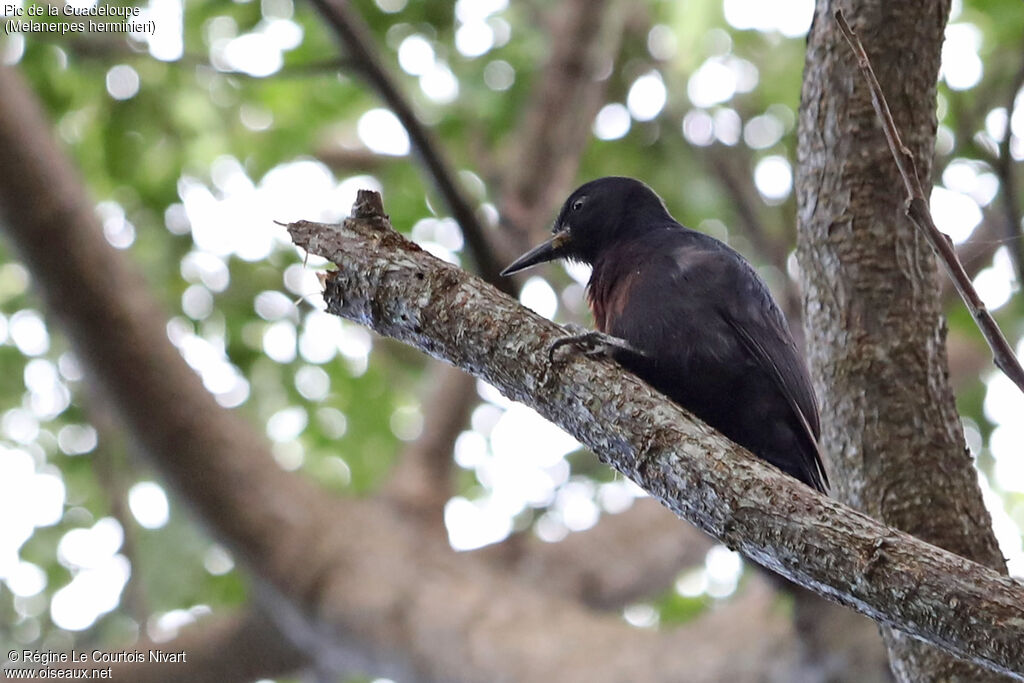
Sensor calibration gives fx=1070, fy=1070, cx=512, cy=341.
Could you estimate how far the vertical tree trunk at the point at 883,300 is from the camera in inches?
106

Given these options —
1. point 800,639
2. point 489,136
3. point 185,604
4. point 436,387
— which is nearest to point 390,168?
point 489,136

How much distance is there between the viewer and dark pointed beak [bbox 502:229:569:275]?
3662 millimetres

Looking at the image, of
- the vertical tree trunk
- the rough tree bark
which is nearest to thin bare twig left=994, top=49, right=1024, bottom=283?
the vertical tree trunk

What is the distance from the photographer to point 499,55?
5.74m

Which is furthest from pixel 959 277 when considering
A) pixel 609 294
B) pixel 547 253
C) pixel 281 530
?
pixel 281 530

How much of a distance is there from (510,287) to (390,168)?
9.68ft

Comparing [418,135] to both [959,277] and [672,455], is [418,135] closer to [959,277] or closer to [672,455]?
[672,455]

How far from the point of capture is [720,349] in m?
2.85

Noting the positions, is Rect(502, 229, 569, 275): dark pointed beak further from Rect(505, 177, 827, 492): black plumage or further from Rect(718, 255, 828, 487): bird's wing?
Rect(718, 255, 828, 487): bird's wing

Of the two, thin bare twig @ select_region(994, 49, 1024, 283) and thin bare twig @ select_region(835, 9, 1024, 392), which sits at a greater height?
thin bare twig @ select_region(835, 9, 1024, 392)

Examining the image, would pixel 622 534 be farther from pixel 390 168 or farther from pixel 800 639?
pixel 390 168

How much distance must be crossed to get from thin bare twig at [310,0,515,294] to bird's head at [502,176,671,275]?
40 cm

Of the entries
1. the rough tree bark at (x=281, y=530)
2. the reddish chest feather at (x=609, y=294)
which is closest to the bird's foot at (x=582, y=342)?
the reddish chest feather at (x=609, y=294)

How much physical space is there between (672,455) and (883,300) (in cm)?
105
